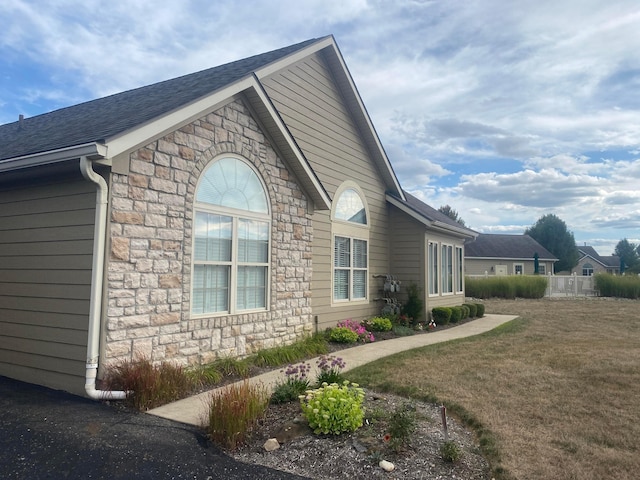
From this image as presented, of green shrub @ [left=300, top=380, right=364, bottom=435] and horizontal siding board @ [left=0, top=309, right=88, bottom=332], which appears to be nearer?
green shrub @ [left=300, top=380, right=364, bottom=435]

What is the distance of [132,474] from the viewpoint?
359cm

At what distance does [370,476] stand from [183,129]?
5218 millimetres

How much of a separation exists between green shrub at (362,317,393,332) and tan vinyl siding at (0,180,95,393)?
7375mm

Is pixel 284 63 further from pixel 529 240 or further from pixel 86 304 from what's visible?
pixel 529 240

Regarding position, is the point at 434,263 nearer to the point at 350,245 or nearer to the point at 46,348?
the point at 350,245

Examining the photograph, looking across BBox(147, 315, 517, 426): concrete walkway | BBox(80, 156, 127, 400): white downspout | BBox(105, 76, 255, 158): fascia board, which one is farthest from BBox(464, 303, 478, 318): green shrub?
BBox(80, 156, 127, 400): white downspout

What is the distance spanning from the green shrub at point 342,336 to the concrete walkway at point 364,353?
12.5 inches

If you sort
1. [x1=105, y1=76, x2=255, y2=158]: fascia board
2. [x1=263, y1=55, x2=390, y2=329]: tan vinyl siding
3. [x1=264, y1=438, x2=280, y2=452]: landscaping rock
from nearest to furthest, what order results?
[x1=264, y1=438, x2=280, y2=452]: landscaping rock < [x1=105, y1=76, x2=255, y2=158]: fascia board < [x1=263, y1=55, x2=390, y2=329]: tan vinyl siding

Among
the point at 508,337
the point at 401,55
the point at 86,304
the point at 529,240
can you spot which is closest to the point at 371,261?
the point at 508,337

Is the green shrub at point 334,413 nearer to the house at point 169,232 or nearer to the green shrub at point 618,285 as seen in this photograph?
the house at point 169,232

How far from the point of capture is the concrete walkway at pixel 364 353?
5043 mm

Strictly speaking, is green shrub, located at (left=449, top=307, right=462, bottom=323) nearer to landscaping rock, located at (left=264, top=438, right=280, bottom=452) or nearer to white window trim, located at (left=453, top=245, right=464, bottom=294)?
white window trim, located at (left=453, top=245, right=464, bottom=294)

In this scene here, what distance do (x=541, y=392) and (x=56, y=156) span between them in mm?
6671

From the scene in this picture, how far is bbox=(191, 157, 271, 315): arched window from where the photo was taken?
274 inches
